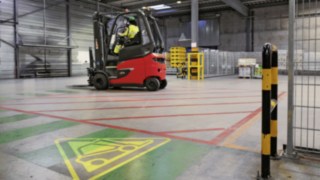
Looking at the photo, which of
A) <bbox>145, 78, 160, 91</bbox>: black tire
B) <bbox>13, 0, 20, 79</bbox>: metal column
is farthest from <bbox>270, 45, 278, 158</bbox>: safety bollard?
<bbox>13, 0, 20, 79</bbox>: metal column

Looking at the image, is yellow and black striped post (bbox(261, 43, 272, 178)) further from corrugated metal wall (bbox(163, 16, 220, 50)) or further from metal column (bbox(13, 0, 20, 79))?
corrugated metal wall (bbox(163, 16, 220, 50))

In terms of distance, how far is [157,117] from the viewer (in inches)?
199

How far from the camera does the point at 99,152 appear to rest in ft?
10.3

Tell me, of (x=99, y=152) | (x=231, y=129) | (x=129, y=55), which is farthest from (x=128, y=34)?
(x=99, y=152)

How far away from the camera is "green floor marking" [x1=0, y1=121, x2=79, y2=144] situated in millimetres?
3760

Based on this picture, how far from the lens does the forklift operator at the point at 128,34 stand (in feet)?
30.8

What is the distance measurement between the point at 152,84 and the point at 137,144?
6.17m

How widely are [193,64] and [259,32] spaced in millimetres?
10456

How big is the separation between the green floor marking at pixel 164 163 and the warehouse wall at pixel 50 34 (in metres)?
17.2

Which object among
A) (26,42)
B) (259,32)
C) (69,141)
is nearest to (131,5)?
(26,42)

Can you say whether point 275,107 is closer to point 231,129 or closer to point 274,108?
point 274,108

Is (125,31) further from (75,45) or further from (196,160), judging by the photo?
(75,45)

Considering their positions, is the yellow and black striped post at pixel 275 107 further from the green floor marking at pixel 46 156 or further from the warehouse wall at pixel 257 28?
the warehouse wall at pixel 257 28

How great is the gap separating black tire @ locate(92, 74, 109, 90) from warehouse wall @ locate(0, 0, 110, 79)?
1021cm
